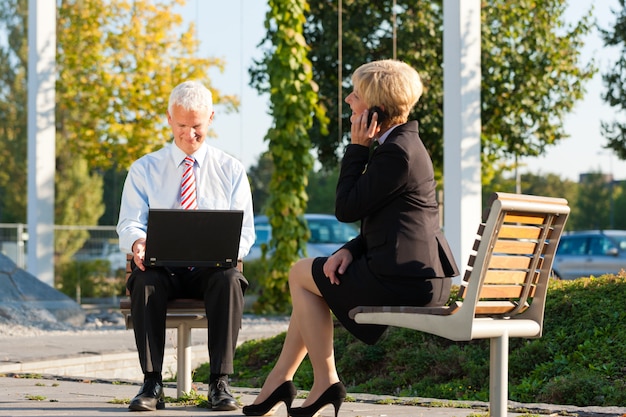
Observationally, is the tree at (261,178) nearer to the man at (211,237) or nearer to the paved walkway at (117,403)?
the paved walkway at (117,403)

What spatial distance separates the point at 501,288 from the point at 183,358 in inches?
71.5

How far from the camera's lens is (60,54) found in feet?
78.0

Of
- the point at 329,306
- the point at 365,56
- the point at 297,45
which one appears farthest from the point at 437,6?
the point at 329,306

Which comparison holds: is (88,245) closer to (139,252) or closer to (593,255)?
(593,255)

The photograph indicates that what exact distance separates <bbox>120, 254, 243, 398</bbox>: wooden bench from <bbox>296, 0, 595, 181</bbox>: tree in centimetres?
1595

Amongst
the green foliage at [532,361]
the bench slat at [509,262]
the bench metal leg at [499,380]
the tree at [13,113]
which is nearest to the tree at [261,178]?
the tree at [13,113]

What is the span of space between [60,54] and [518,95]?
32.6 feet

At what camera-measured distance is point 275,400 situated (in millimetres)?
4793

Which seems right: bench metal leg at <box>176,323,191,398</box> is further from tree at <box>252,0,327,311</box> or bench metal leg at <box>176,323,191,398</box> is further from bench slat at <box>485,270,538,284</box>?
tree at <box>252,0,327,311</box>

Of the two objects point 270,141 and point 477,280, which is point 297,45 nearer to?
point 270,141

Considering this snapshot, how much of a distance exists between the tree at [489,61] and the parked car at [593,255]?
9.85 feet

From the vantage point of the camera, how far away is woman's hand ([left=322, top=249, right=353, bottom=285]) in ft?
14.6

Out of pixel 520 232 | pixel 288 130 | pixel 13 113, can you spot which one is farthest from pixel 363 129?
pixel 13 113

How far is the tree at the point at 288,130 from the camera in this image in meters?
14.1
